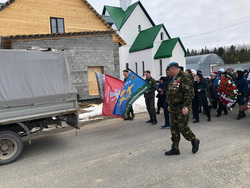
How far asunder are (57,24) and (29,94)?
11836 millimetres

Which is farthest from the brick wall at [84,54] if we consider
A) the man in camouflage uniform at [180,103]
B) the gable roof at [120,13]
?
the gable roof at [120,13]

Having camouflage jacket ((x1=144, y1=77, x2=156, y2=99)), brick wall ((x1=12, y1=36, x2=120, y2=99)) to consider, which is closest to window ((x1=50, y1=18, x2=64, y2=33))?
brick wall ((x1=12, y1=36, x2=120, y2=99))

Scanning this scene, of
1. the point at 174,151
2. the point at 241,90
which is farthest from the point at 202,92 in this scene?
the point at 174,151

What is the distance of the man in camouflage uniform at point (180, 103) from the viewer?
438 centimetres

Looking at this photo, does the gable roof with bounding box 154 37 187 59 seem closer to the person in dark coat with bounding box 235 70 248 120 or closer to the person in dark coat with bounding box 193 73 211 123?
the person in dark coat with bounding box 235 70 248 120

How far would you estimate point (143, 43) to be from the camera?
2769 centimetres

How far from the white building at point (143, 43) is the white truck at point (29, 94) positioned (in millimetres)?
21065

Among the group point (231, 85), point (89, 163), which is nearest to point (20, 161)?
point (89, 163)

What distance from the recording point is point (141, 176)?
376 centimetres

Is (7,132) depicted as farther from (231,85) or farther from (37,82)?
(231,85)

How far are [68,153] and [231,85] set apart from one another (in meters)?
6.35

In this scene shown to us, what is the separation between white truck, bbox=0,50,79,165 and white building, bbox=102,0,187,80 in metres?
21.1

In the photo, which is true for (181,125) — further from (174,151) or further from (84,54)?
(84,54)

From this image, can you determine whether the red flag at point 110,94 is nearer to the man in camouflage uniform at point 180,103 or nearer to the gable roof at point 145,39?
the man in camouflage uniform at point 180,103
